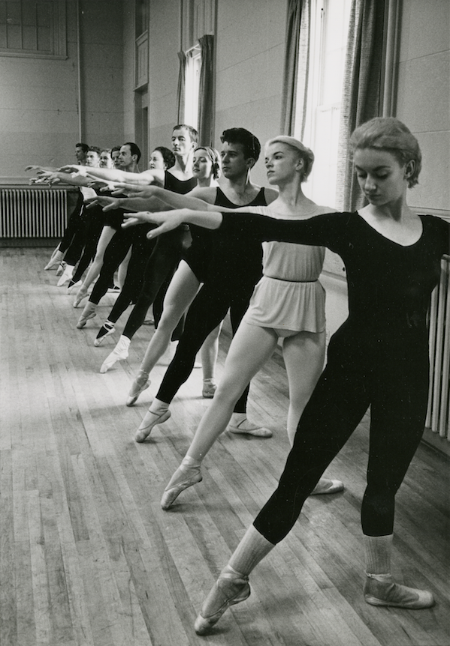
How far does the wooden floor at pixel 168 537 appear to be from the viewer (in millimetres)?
2131

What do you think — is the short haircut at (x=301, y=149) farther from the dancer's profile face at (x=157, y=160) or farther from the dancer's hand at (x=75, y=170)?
the dancer's profile face at (x=157, y=160)

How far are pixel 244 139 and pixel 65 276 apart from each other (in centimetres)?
584

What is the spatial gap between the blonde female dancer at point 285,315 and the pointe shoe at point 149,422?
32.1 inches

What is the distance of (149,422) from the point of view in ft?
11.9

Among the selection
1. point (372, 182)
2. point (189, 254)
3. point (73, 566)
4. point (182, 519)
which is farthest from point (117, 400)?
point (372, 182)

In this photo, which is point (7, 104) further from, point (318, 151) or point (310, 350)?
point (310, 350)

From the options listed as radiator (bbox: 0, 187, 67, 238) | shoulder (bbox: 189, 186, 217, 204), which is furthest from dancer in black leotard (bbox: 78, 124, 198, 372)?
radiator (bbox: 0, 187, 67, 238)

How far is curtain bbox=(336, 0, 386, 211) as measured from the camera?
13.6ft

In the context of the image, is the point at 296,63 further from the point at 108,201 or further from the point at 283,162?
the point at 108,201

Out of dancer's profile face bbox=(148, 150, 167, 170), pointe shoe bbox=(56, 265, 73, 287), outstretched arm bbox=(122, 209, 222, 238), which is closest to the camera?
outstretched arm bbox=(122, 209, 222, 238)

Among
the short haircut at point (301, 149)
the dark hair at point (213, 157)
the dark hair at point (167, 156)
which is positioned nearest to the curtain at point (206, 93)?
the dark hair at point (167, 156)

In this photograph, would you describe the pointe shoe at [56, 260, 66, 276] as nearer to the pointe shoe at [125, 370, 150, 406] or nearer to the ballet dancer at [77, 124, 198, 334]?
the ballet dancer at [77, 124, 198, 334]

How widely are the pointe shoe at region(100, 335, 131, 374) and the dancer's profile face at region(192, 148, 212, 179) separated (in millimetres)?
1358

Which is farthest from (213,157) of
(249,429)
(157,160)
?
(249,429)
